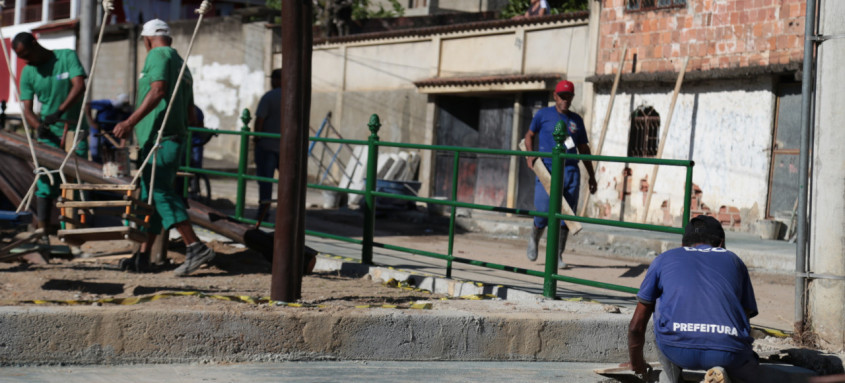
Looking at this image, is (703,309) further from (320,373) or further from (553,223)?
(553,223)

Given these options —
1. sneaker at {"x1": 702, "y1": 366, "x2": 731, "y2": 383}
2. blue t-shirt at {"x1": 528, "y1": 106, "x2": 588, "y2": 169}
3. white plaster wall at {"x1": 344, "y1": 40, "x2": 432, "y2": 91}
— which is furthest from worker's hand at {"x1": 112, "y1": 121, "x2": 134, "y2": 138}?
white plaster wall at {"x1": 344, "y1": 40, "x2": 432, "y2": 91}

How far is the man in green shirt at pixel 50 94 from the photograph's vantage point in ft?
28.5

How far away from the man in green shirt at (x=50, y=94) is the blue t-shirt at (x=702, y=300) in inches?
226

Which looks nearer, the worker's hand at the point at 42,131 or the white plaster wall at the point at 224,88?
the worker's hand at the point at 42,131

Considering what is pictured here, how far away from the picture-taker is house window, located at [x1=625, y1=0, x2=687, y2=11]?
15.7 meters

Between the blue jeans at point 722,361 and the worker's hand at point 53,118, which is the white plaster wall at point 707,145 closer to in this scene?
the worker's hand at point 53,118

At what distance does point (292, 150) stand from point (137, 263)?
7.17 feet

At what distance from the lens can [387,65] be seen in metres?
20.9

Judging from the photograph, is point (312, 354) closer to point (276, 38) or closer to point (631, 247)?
point (631, 247)

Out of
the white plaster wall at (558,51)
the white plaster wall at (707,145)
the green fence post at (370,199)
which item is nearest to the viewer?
the green fence post at (370,199)

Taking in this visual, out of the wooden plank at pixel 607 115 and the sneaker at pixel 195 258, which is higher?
the wooden plank at pixel 607 115

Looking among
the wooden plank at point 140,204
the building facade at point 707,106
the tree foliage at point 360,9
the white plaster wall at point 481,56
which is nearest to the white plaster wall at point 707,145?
the building facade at point 707,106

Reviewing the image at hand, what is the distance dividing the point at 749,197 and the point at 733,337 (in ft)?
35.1

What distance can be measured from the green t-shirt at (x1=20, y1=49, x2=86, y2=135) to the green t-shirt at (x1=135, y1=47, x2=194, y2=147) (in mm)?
1638
